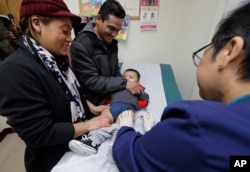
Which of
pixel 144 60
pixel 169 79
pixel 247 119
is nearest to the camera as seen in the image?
pixel 247 119

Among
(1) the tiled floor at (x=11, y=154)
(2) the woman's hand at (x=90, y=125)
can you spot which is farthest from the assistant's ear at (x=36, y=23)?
(1) the tiled floor at (x=11, y=154)

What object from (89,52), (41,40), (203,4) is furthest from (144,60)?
(41,40)

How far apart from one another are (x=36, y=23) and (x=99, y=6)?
1.45m

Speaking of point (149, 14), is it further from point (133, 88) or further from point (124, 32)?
point (133, 88)

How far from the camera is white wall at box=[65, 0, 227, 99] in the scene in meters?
1.99

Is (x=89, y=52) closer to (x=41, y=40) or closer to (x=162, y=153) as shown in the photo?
(x=41, y=40)

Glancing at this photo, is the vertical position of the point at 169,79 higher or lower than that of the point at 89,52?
lower

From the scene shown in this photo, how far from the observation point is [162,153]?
1.37 ft

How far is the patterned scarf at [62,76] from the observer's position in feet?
2.66

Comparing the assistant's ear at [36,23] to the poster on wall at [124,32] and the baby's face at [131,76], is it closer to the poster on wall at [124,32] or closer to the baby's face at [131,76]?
the baby's face at [131,76]

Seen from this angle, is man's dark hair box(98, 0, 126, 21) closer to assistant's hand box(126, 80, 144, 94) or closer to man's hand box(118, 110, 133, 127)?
assistant's hand box(126, 80, 144, 94)

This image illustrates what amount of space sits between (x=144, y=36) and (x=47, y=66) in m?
1.71

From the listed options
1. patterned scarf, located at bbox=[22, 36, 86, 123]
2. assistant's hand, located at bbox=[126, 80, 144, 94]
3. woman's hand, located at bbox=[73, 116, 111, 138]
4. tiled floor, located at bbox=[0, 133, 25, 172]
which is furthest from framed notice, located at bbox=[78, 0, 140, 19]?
tiled floor, located at bbox=[0, 133, 25, 172]

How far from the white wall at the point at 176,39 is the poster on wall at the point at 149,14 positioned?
55mm
